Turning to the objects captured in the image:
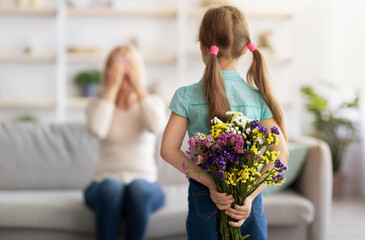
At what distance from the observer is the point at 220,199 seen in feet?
3.88

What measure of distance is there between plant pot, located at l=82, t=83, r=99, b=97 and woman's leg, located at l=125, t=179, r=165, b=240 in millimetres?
2584

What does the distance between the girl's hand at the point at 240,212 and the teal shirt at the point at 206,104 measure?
23 cm

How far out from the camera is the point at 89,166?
8.80 feet

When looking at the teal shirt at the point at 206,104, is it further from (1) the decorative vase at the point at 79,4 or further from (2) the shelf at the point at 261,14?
(1) the decorative vase at the point at 79,4

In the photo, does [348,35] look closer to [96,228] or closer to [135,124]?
[135,124]

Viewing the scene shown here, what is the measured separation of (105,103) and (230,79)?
117cm

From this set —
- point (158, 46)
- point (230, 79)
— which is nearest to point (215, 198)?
point (230, 79)

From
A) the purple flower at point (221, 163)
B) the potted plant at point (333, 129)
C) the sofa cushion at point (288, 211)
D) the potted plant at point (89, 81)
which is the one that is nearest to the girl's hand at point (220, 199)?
the purple flower at point (221, 163)

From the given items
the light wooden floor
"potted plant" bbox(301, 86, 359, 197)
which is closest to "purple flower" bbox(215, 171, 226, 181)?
the light wooden floor

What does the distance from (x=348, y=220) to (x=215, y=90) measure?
255 cm

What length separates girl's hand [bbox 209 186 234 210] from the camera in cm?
117

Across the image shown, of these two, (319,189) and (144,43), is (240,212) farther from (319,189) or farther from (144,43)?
(144,43)

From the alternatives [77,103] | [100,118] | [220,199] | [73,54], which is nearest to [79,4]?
[73,54]

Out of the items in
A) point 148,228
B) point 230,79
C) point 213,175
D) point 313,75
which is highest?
point 230,79
